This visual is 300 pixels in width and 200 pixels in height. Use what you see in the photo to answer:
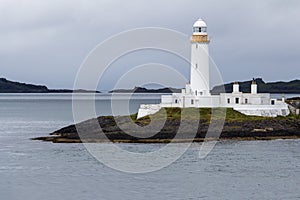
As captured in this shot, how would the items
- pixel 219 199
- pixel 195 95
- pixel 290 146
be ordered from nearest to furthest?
1. pixel 219 199
2. pixel 290 146
3. pixel 195 95

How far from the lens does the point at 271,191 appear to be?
25.6 m

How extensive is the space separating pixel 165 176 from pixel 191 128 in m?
13.5

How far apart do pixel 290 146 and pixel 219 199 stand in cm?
1549

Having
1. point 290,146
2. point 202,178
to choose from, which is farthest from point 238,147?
point 202,178

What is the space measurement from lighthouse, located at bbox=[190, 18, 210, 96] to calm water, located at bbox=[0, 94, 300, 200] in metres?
9.70

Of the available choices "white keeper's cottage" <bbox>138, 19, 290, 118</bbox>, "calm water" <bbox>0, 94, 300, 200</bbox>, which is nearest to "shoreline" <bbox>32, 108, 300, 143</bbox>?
"white keeper's cottage" <bbox>138, 19, 290, 118</bbox>

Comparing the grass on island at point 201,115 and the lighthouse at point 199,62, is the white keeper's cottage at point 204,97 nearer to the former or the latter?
the lighthouse at point 199,62

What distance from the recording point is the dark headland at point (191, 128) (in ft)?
135

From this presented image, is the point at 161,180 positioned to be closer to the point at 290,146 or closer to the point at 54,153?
the point at 54,153

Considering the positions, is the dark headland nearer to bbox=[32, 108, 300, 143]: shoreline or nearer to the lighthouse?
bbox=[32, 108, 300, 143]: shoreline

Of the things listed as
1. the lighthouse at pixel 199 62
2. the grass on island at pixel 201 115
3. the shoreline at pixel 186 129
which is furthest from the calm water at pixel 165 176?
the lighthouse at pixel 199 62

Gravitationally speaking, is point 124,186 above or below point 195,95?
below

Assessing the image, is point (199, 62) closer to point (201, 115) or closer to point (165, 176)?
point (201, 115)

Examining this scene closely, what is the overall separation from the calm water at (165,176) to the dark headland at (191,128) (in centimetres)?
188
